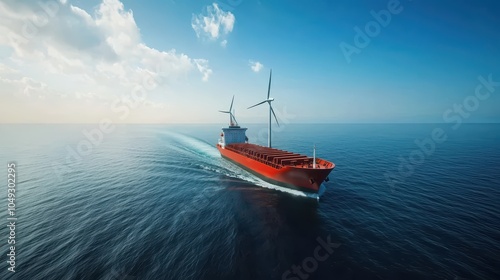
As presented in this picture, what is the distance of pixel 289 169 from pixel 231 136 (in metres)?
36.6

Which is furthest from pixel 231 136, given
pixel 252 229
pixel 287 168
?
pixel 252 229

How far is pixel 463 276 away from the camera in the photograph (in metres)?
15.7

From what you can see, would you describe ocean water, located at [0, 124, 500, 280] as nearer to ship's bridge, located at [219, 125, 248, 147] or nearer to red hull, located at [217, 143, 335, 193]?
red hull, located at [217, 143, 335, 193]

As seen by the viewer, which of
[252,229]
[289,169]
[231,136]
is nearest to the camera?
[252,229]

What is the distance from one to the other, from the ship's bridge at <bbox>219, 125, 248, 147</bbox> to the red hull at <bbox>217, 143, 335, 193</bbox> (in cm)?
1546

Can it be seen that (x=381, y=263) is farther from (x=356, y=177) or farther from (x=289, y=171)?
(x=356, y=177)

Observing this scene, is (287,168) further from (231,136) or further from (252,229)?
(231,136)

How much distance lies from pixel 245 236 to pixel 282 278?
6.52 metres

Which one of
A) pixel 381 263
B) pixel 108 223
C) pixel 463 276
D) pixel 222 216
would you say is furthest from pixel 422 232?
pixel 108 223

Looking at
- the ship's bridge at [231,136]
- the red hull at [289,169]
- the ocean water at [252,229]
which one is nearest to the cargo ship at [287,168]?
the red hull at [289,169]

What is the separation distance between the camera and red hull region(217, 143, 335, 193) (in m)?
30.4

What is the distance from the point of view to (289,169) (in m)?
32.4

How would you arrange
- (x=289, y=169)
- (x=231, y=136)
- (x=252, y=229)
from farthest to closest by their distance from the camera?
(x=231, y=136) < (x=289, y=169) < (x=252, y=229)

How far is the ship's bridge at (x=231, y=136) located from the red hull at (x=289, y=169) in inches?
609
